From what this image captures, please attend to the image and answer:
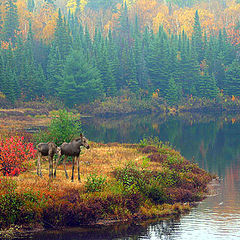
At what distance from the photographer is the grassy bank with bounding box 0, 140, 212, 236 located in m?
18.6

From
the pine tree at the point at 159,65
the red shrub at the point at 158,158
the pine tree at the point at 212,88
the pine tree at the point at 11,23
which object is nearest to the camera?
the red shrub at the point at 158,158

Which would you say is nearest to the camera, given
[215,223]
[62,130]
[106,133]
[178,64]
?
[215,223]

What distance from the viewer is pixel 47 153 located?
23.4 meters

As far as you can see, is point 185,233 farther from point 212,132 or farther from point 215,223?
point 212,132

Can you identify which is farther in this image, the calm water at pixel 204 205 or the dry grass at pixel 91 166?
the dry grass at pixel 91 166

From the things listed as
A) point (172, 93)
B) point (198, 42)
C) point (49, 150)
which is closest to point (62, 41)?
point (172, 93)

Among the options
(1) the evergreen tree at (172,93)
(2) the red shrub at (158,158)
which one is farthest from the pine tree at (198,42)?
(2) the red shrub at (158,158)

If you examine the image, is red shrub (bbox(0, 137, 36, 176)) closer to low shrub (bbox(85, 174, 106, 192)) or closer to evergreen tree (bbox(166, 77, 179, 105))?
low shrub (bbox(85, 174, 106, 192))

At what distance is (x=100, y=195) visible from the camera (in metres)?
20.2

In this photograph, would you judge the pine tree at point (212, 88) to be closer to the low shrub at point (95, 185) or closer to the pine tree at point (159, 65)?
the pine tree at point (159, 65)

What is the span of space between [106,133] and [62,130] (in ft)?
88.6

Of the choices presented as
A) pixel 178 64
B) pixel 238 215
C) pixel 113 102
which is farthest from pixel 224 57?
pixel 238 215

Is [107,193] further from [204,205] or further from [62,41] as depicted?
[62,41]

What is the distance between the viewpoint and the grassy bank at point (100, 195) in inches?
731
